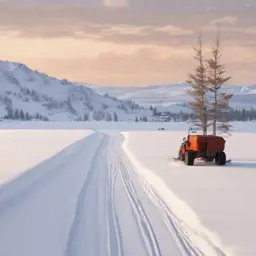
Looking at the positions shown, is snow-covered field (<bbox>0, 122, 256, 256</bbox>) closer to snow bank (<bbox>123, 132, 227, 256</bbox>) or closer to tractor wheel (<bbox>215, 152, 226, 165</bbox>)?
snow bank (<bbox>123, 132, 227, 256</bbox>)

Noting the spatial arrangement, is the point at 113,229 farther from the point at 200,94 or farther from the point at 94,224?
the point at 200,94

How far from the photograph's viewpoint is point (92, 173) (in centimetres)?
1958

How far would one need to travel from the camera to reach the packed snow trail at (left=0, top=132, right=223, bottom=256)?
8.38 metres

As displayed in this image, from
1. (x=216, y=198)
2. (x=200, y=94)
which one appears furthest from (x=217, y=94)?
(x=216, y=198)

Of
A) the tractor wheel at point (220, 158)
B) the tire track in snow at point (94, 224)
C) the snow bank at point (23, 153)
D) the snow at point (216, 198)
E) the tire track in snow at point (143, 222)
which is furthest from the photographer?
the tractor wheel at point (220, 158)

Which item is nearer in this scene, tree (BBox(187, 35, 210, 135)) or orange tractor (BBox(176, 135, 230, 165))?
orange tractor (BBox(176, 135, 230, 165))

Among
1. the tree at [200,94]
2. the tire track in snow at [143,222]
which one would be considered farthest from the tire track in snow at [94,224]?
the tree at [200,94]

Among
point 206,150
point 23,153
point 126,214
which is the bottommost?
point 23,153

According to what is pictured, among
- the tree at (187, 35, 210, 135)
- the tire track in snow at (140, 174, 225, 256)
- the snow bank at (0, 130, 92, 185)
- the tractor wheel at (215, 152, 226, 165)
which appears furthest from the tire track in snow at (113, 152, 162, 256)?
the tree at (187, 35, 210, 135)

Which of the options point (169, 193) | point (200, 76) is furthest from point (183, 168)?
point (200, 76)

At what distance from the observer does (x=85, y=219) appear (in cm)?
1061

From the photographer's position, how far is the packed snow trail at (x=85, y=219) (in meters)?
8.38

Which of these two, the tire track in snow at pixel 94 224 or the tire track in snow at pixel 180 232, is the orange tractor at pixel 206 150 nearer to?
the tire track in snow at pixel 94 224

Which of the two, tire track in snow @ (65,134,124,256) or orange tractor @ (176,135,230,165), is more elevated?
orange tractor @ (176,135,230,165)
